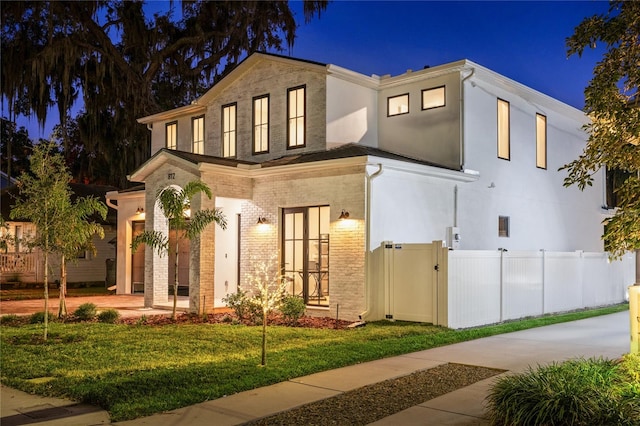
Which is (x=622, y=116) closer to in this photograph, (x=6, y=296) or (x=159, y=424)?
(x=159, y=424)

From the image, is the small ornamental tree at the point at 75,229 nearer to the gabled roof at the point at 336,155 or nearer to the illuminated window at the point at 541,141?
the gabled roof at the point at 336,155

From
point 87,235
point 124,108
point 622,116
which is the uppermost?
point 124,108

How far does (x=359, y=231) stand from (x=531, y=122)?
8.74m

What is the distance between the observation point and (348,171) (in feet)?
48.2

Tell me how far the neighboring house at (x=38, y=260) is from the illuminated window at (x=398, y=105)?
1383 cm

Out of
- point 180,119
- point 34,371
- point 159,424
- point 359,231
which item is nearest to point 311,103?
point 359,231

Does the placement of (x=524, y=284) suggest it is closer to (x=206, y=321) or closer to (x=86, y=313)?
(x=206, y=321)

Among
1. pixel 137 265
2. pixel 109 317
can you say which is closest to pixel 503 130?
pixel 109 317

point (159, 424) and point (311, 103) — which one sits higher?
point (311, 103)

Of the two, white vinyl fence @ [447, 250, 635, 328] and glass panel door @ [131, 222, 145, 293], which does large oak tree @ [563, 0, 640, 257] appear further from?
glass panel door @ [131, 222, 145, 293]

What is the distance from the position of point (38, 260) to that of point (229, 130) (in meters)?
13.2

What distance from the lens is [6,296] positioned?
858 inches

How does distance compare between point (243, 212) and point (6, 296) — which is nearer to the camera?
point (243, 212)

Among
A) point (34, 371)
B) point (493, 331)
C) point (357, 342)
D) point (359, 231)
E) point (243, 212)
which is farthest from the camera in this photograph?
point (243, 212)
